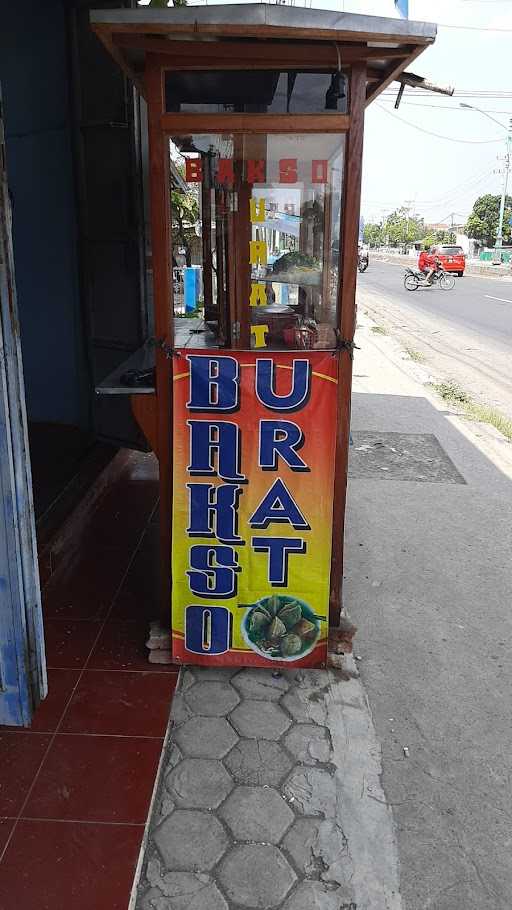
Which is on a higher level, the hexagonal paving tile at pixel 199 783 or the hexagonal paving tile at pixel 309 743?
the hexagonal paving tile at pixel 199 783

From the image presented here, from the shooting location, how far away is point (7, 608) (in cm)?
239

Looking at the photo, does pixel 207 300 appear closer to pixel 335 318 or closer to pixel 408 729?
pixel 335 318

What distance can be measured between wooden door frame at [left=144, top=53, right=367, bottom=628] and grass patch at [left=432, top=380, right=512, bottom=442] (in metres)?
4.41

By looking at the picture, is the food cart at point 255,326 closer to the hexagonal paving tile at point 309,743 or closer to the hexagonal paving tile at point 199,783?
the hexagonal paving tile at point 309,743

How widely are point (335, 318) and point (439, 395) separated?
616 centimetres

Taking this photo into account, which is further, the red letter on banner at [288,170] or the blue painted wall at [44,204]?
the blue painted wall at [44,204]

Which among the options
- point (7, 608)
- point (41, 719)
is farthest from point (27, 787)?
point (7, 608)

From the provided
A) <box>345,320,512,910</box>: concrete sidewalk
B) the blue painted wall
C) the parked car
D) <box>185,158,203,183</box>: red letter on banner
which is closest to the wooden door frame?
<box>185,158,203,183</box>: red letter on banner

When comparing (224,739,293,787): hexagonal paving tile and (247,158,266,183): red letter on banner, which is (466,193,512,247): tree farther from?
(224,739,293,787): hexagonal paving tile

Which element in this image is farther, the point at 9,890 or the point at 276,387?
the point at 276,387

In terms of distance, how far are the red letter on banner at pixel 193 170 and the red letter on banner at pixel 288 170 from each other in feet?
1.10

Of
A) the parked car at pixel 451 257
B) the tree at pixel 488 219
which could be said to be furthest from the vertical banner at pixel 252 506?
the tree at pixel 488 219

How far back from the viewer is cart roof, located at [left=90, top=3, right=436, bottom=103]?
2188 mm

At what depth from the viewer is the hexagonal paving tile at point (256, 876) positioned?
6.20 ft
